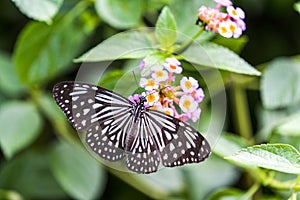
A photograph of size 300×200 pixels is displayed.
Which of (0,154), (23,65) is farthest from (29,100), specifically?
(0,154)

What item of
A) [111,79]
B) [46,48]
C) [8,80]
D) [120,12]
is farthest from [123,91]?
[8,80]

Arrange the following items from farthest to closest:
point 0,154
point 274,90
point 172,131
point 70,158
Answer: point 0,154 < point 70,158 < point 274,90 < point 172,131

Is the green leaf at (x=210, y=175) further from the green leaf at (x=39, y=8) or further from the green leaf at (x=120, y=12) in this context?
the green leaf at (x=39, y=8)

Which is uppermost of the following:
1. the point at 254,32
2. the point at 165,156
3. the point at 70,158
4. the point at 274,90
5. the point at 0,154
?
the point at 165,156

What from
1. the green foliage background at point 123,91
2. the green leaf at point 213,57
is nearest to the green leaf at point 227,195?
the green foliage background at point 123,91

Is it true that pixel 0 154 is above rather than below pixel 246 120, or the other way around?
below

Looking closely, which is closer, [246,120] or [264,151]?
[264,151]

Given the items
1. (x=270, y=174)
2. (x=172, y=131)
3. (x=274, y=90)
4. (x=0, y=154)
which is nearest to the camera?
(x=172, y=131)

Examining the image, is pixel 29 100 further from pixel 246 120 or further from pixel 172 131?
pixel 172 131
